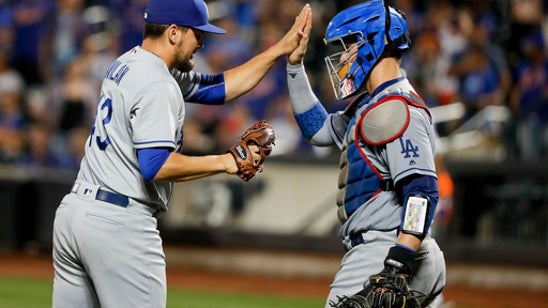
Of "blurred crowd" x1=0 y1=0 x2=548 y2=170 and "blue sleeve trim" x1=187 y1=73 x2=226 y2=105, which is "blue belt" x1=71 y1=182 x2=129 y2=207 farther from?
"blurred crowd" x1=0 y1=0 x2=548 y2=170

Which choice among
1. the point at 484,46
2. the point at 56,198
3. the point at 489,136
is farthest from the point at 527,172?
the point at 56,198

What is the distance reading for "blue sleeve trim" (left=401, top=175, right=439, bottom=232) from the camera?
438cm

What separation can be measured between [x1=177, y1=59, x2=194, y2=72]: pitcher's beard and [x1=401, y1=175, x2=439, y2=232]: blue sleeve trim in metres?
1.26

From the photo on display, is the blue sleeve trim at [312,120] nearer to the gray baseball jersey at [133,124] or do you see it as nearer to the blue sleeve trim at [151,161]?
the gray baseball jersey at [133,124]

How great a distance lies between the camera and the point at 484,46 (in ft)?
41.8

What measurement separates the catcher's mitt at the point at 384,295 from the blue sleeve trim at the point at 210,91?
1513 millimetres

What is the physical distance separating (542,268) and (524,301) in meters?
0.70

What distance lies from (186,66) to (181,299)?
5.59 m

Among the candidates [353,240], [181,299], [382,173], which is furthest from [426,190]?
[181,299]

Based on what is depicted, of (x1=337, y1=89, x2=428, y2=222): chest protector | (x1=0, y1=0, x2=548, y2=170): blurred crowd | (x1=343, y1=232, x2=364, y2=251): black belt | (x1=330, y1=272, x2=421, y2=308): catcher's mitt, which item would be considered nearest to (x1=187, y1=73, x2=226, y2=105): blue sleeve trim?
(x1=337, y1=89, x2=428, y2=222): chest protector

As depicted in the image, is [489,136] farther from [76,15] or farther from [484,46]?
[76,15]

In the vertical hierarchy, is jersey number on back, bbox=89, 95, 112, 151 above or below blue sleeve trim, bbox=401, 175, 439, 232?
above

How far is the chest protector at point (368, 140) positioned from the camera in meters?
4.47

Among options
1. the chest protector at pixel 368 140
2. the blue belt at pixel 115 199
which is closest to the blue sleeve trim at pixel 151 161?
the blue belt at pixel 115 199
